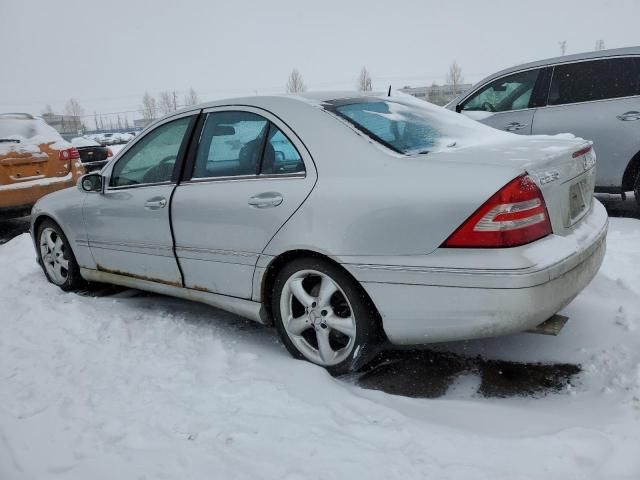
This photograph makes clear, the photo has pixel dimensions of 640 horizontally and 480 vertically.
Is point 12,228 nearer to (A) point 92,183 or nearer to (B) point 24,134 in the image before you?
(B) point 24,134

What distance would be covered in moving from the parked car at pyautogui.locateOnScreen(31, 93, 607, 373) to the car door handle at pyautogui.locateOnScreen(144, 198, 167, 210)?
0.04ft

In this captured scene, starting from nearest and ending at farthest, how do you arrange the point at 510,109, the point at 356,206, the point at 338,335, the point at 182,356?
the point at 356,206, the point at 338,335, the point at 182,356, the point at 510,109

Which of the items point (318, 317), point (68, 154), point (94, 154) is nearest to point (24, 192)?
point (68, 154)

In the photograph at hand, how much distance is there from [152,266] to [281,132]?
1.39m

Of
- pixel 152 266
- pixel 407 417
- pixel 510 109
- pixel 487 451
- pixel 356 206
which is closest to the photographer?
pixel 487 451

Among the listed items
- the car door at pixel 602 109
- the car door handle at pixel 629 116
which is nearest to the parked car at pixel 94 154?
the car door at pixel 602 109

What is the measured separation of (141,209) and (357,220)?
1.74 metres

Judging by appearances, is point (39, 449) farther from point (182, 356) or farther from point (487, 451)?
point (487, 451)

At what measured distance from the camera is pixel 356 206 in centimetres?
240

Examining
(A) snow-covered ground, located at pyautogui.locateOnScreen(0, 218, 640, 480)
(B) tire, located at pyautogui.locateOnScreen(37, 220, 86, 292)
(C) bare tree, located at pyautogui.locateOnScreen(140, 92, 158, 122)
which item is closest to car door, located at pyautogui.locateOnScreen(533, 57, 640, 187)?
(A) snow-covered ground, located at pyautogui.locateOnScreen(0, 218, 640, 480)

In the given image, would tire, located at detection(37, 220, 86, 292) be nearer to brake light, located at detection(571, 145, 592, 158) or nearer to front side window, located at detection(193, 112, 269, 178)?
front side window, located at detection(193, 112, 269, 178)

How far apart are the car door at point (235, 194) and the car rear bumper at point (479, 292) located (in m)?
0.60

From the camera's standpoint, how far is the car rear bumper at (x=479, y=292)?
2.12 metres

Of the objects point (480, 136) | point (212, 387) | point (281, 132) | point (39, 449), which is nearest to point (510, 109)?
point (480, 136)
